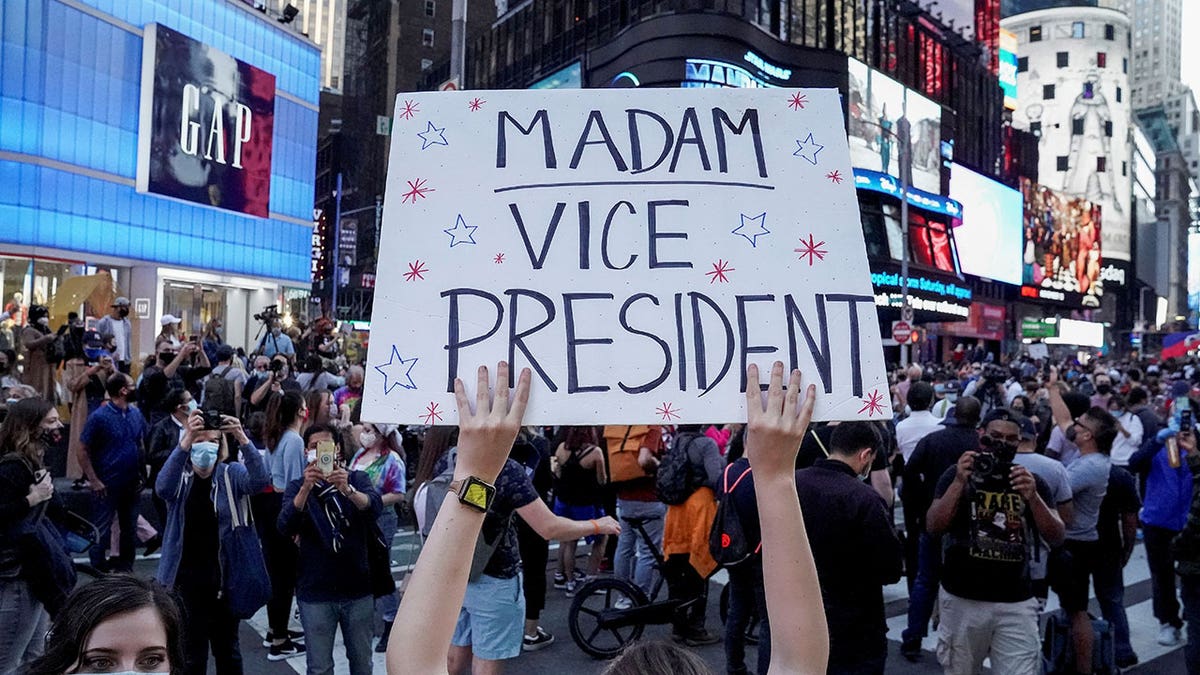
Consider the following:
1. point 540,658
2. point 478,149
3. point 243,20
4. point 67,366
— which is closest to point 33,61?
point 243,20

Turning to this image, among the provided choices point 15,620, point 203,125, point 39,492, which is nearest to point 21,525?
point 39,492

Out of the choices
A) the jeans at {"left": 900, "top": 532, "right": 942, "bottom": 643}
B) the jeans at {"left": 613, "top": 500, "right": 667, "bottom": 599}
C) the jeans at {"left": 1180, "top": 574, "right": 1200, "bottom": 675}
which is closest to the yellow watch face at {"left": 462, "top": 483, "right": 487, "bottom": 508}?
the jeans at {"left": 1180, "top": 574, "right": 1200, "bottom": 675}

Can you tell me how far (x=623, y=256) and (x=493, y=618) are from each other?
121 inches

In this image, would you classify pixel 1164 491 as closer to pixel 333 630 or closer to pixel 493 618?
pixel 493 618

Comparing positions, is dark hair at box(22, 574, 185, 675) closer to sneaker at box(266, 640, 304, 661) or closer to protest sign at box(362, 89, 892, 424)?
protest sign at box(362, 89, 892, 424)

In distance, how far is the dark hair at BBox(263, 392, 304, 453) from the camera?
6539 mm

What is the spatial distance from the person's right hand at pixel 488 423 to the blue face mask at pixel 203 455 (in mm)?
3487

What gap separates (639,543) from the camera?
25.2 ft

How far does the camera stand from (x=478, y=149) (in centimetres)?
245

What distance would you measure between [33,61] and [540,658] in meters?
36.2

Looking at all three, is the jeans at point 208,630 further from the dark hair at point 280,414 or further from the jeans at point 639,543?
the jeans at point 639,543

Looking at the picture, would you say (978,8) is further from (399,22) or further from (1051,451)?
(1051,451)

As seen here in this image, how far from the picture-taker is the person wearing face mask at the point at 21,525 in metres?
4.57

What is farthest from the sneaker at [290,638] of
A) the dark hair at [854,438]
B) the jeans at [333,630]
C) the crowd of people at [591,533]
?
the dark hair at [854,438]
